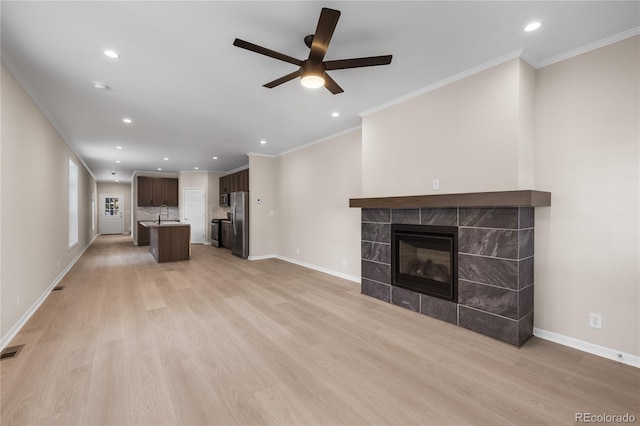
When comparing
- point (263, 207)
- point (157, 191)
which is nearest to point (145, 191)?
point (157, 191)

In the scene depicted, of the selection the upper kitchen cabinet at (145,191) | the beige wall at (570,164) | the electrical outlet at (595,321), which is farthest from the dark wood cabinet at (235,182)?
the electrical outlet at (595,321)

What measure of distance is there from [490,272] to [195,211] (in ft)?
30.3

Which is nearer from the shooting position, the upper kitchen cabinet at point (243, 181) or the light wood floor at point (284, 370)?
the light wood floor at point (284, 370)

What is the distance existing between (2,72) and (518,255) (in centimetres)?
500

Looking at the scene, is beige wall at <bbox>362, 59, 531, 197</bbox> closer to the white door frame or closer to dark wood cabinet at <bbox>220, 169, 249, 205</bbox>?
dark wood cabinet at <bbox>220, 169, 249, 205</bbox>

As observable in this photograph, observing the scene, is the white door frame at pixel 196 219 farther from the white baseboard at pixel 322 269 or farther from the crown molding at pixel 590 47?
the crown molding at pixel 590 47

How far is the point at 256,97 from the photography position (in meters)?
3.48

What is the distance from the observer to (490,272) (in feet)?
8.89

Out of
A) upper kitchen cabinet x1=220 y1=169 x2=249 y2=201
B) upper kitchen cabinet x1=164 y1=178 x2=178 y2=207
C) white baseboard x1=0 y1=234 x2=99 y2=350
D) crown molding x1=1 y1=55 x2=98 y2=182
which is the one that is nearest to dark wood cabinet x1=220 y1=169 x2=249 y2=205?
upper kitchen cabinet x1=220 y1=169 x2=249 y2=201

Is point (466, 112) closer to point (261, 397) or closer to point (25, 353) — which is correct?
point (261, 397)

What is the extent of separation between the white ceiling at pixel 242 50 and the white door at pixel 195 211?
221 inches

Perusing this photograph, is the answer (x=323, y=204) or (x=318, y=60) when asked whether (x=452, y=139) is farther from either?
(x=323, y=204)

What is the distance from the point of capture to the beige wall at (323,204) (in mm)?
4848

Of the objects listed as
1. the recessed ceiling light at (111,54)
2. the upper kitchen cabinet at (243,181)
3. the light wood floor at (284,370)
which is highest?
the recessed ceiling light at (111,54)
